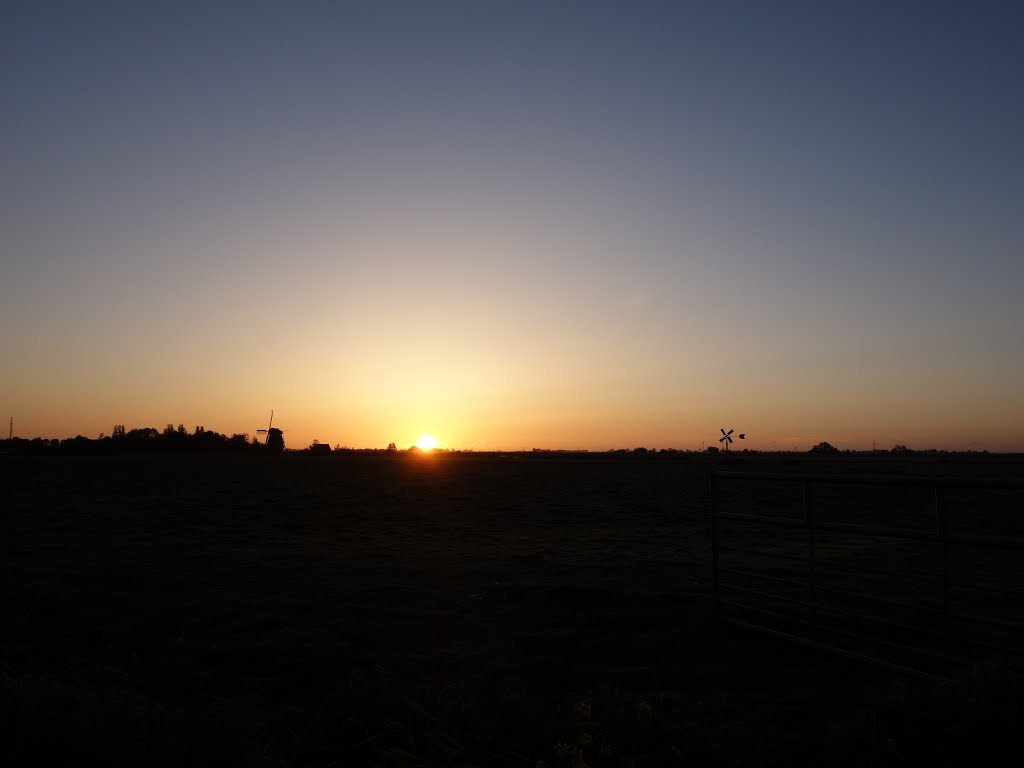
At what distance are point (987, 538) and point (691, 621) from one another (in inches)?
165

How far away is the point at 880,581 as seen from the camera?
41.6 ft

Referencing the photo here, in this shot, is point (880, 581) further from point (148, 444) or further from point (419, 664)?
point (148, 444)

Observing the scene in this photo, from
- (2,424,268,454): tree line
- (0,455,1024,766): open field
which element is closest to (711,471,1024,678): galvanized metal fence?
(0,455,1024,766): open field

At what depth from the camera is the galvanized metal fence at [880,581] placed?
264 inches

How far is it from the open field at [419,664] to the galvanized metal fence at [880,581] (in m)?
0.56

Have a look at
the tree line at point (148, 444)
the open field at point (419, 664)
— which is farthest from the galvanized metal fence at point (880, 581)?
the tree line at point (148, 444)

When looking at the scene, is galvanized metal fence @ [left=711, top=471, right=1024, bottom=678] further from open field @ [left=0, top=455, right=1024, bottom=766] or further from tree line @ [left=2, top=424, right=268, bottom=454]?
tree line @ [left=2, top=424, right=268, bottom=454]

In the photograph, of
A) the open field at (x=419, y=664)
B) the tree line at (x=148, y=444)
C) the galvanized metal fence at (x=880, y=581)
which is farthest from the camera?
the tree line at (x=148, y=444)

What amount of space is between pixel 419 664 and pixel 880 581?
8.72 metres

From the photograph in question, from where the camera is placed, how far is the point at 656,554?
653 inches

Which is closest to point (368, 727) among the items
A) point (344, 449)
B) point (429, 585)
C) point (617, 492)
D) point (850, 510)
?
point (429, 585)

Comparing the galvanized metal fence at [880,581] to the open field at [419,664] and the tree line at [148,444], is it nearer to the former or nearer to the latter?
the open field at [419,664]

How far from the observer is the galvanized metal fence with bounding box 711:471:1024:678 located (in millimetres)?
6703

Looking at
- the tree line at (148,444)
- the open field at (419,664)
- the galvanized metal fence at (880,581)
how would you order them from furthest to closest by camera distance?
the tree line at (148,444) < the galvanized metal fence at (880,581) < the open field at (419,664)
